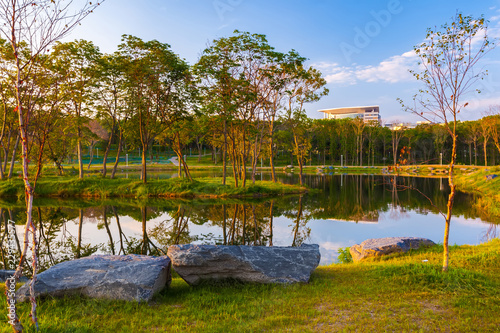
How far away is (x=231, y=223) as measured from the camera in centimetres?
1739

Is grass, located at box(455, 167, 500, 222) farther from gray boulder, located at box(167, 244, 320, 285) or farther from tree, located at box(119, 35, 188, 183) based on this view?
tree, located at box(119, 35, 188, 183)

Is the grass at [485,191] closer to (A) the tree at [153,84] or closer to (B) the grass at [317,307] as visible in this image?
(B) the grass at [317,307]

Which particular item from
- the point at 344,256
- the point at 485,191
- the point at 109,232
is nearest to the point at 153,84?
the point at 109,232

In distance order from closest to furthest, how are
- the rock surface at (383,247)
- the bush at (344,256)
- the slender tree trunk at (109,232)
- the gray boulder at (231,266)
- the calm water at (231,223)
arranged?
the gray boulder at (231,266)
the rock surface at (383,247)
the bush at (344,256)
the slender tree trunk at (109,232)
the calm water at (231,223)

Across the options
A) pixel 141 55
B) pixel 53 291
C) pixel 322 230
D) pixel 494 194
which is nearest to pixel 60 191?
pixel 141 55

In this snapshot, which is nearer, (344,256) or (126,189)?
(344,256)

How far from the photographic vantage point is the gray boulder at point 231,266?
295 inches

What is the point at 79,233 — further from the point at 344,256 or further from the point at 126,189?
the point at 126,189

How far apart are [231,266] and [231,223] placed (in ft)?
32.5

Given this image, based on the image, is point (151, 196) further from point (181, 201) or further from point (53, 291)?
point (53, 291)

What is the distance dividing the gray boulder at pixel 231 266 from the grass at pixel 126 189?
750 inches

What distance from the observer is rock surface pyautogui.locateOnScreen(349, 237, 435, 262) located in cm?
1038

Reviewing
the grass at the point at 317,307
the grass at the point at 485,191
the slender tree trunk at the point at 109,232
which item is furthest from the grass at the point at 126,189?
the grass at the point at 317,307

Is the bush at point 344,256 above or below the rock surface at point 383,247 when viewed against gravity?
below
